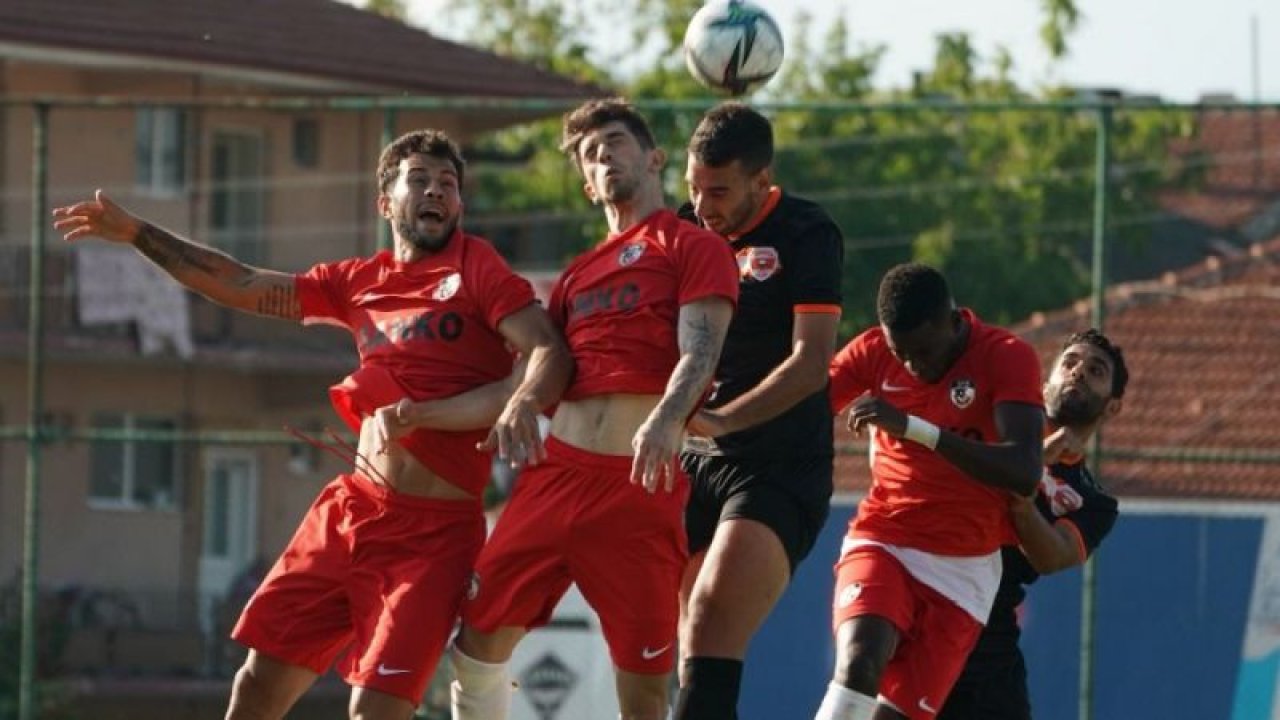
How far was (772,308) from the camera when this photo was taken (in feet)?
30.0

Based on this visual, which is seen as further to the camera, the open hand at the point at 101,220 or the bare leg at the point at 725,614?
the open hand at the point at 101,220

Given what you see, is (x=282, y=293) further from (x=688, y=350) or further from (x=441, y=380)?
(x=688, y=350)

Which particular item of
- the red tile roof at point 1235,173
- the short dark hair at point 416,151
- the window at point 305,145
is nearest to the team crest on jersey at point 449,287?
the short dark hair at point 416,151

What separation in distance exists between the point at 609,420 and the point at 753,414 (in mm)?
491

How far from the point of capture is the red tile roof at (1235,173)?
168 feet

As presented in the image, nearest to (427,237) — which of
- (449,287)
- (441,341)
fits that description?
(449,287)

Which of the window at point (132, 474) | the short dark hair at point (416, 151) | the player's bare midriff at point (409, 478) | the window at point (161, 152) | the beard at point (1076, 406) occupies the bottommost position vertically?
the window at point (132, 474)

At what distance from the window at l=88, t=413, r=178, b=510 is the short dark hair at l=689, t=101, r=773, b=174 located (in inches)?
838

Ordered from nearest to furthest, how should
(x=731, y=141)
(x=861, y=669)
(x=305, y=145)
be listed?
1. (x=731, y=141)
2. (x=861, y=669)
3. (x=305, y=145)

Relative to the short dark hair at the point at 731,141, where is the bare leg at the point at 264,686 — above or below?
below

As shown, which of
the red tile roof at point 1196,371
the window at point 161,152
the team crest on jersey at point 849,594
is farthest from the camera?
the window at point 161,152

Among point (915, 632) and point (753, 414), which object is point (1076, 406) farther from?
point (753, 414)

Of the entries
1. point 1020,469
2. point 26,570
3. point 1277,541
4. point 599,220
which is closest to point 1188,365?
point 599,220

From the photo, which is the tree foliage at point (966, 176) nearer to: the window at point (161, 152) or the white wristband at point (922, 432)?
the window at point (161, 152)
